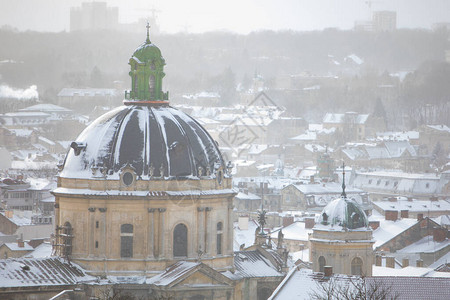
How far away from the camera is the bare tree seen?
50.5 meters

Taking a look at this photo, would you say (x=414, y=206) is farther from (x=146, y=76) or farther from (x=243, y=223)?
(x=146, y=76)

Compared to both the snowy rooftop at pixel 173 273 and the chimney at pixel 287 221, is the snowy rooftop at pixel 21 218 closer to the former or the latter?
the chimney at pixel 287 221

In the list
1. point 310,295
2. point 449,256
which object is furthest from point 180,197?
point 449,256

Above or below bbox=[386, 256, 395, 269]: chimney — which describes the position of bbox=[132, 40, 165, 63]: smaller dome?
above

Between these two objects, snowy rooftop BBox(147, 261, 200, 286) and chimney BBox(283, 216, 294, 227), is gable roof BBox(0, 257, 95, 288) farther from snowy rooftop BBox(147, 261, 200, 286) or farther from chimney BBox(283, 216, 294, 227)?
chimney BBox(283, 216, 294, 227)

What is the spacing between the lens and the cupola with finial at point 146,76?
67625mm

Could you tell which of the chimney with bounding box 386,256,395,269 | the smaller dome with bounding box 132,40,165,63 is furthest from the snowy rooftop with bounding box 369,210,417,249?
the smaller dome with bounding box 132,40,165,63

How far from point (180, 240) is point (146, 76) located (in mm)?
8204

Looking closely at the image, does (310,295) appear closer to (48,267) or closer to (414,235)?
(48,267)

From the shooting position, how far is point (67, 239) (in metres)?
64.1

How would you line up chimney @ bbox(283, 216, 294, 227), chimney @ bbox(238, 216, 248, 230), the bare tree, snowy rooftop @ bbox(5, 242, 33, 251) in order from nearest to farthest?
the bare tree
snowy rooftop @ bbox(5, 242, 33, 251)
chimney @ bbox(238, 216, 248, 230)
chimney @ bbox(283, 216, 294, 227)

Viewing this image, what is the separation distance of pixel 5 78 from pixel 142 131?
130388 millimetres

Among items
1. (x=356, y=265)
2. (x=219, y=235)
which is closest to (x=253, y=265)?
(x=219, y=235)

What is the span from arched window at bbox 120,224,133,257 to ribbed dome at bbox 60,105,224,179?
227cm
